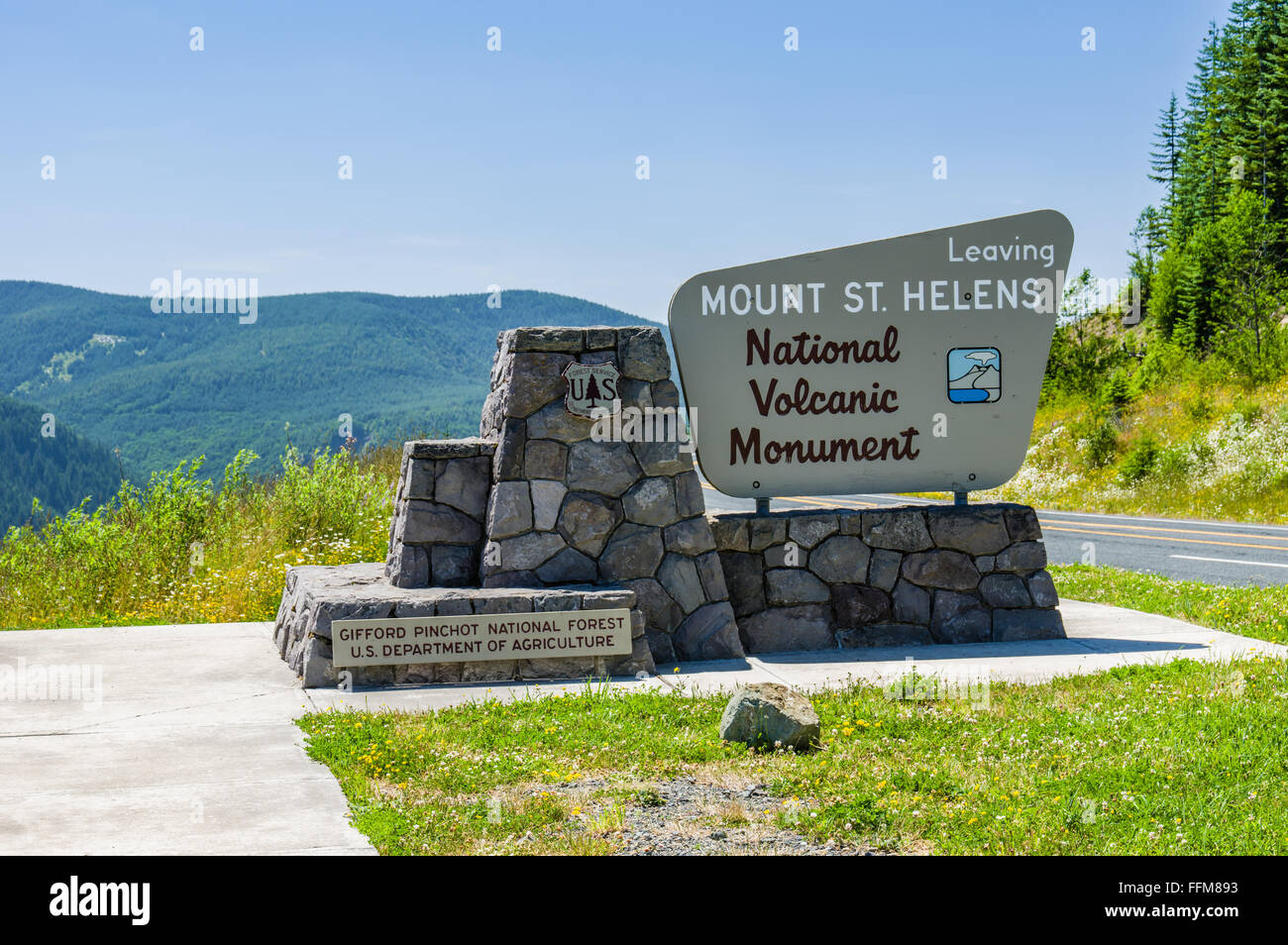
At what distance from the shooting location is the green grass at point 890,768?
4648 millimetres

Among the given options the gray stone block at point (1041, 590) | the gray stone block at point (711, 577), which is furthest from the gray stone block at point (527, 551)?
the gray stone block at point (1041, 590)

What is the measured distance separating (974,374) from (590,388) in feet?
11.5

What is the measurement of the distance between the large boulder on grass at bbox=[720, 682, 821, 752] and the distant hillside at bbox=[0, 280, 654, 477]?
137 meters

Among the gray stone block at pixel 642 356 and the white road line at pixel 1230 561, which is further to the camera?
the white road line at pixel 1230 561

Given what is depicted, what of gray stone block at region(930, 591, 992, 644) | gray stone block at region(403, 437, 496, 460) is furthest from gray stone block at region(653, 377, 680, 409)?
gray stone block at region(930, 591, 992, 644)

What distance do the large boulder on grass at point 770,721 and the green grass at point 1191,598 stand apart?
517 centimetres

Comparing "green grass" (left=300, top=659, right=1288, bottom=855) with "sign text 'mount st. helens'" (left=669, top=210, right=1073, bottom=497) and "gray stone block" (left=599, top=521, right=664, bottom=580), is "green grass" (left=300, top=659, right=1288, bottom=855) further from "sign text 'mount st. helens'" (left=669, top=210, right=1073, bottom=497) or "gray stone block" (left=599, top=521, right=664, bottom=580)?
"sign text 'mount st. helens'" (left=669, top=210, right=1073, bottom=497)

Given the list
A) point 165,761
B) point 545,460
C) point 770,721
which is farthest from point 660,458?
point 165,761

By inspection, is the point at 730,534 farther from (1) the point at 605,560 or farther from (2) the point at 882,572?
(2) the point at 882,572

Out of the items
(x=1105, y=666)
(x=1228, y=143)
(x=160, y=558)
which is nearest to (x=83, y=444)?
(x=1228, y=143)

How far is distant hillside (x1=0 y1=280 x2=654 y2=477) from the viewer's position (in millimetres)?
155500

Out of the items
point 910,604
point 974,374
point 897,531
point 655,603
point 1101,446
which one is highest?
point 974,374

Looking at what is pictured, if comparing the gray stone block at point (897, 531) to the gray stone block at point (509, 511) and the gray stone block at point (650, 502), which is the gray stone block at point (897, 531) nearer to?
the gray stone block at point (650, 502)

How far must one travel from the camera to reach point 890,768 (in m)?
5.60
